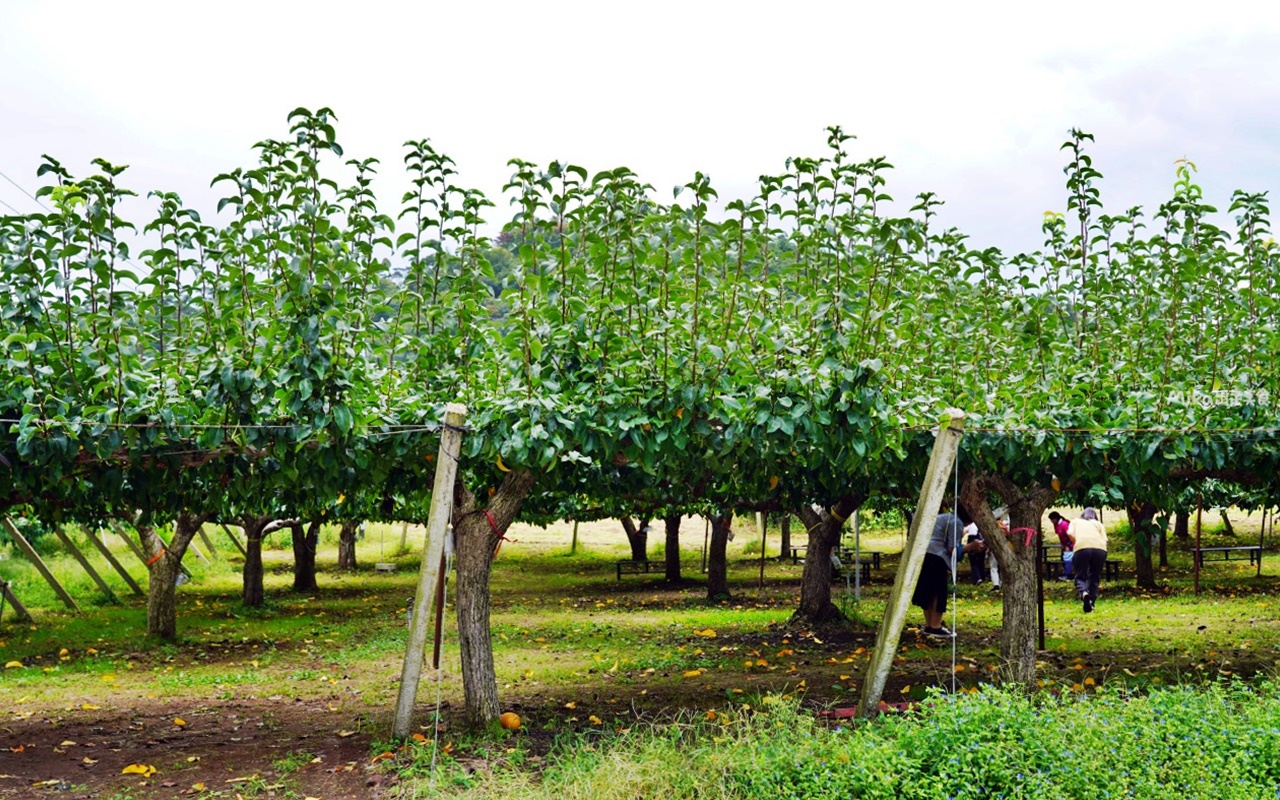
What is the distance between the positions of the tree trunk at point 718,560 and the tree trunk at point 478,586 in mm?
13735

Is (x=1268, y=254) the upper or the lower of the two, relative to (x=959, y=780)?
upper

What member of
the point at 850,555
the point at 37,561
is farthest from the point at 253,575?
the point at 850,555

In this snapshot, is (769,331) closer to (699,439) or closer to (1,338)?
(699,439)

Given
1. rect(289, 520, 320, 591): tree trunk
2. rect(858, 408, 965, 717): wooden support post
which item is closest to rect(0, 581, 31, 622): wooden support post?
rect(289, 520, 320, 591): tree trunk

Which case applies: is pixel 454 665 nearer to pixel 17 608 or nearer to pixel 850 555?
pixel 17 608

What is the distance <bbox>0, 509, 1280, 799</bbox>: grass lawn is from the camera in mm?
8664

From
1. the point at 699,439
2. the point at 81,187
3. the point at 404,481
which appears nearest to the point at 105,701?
the point at 404,481

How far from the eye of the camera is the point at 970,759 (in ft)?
19.8

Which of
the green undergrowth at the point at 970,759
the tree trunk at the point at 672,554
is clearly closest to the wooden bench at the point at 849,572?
the tree trunk at the point at 672,554

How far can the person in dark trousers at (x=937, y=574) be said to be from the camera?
1398cm

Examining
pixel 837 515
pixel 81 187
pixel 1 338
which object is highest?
pixel 81 187

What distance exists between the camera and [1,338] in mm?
7457

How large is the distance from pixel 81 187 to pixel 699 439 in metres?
4.49

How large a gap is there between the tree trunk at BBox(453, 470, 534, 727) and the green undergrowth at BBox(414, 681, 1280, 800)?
62.7 inches
